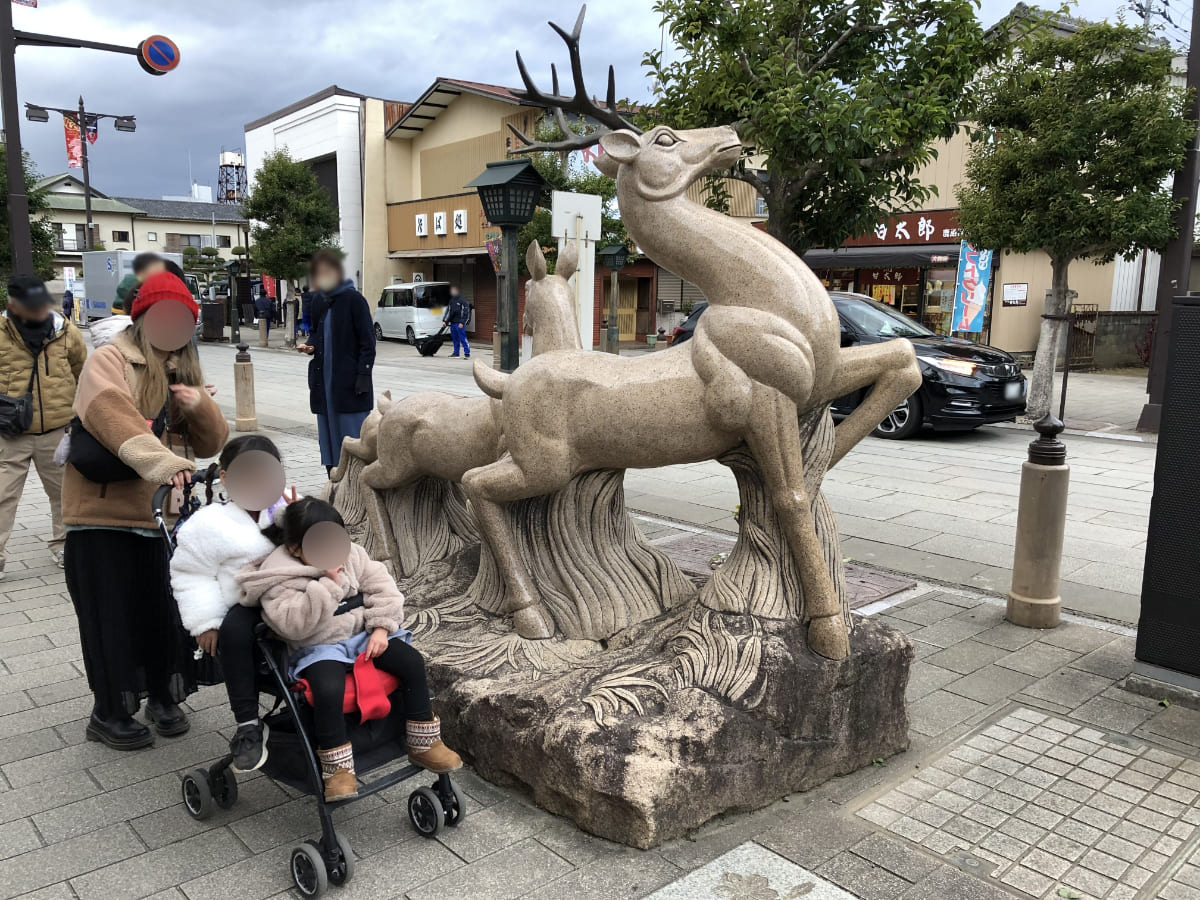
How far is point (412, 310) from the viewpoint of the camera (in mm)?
25453

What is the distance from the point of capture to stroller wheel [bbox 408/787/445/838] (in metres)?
2.89

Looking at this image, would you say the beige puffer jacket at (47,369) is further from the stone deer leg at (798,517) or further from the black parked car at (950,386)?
the black parked car at (950,386)

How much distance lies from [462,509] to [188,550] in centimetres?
201

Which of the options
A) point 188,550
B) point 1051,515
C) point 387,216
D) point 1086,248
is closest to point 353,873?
point 188,550

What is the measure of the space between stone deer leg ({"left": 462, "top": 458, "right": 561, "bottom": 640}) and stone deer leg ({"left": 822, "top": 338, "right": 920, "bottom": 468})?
3.62 feet

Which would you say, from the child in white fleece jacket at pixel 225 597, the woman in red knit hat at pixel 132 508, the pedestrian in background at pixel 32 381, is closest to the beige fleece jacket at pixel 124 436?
the woman in red knit hat at pixel 132 508

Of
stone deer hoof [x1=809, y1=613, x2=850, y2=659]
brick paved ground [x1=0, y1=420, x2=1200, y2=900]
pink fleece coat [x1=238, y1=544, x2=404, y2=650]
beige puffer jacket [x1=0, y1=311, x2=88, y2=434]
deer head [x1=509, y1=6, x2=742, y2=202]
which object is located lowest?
brick paved ground [x1=0, y1=420, x2=1200, y2=900]

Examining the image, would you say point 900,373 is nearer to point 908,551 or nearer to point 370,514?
point 370,514

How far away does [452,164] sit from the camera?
27.4 metres

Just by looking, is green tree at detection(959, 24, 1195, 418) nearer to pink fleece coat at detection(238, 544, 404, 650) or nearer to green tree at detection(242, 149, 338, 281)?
pink fleece coat at detection(238, 544, 404, 650)

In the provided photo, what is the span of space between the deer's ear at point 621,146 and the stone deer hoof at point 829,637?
1801 millimetres

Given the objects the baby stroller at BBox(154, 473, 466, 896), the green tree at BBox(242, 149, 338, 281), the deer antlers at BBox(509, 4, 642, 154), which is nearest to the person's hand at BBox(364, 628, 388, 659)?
the baby stroller at BBox(154, 473, 466, 896)

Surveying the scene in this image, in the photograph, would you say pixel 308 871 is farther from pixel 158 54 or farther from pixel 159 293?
pixel 158 54

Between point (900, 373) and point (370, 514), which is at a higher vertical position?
point (900, 373)
